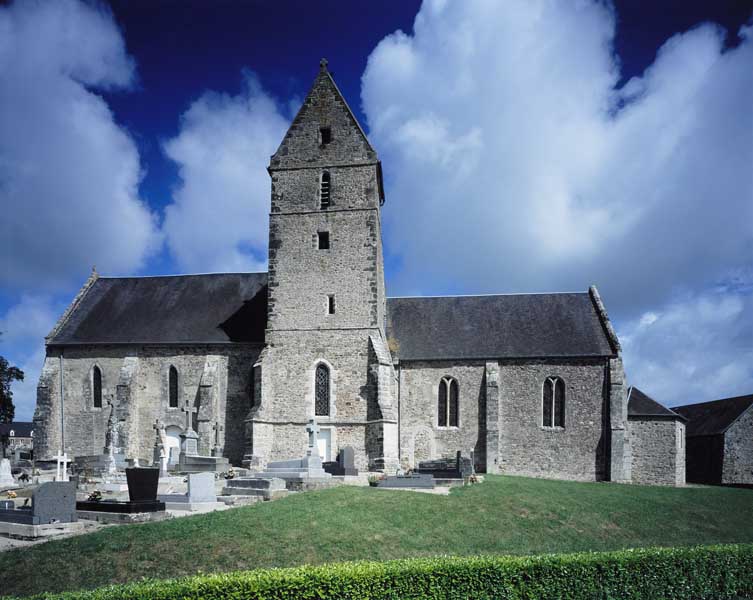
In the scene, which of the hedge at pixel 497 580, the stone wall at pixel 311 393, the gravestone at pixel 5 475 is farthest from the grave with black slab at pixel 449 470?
the gravestone at pixel 5 475

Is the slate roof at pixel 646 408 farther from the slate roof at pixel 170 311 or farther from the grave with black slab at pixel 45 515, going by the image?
the grave with black slab at pixel 45 515

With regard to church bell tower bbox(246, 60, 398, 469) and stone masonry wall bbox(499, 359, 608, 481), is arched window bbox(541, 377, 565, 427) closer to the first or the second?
stone masonry wall bbox(499, 359, 608, 481)

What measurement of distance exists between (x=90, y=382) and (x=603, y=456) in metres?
24.1

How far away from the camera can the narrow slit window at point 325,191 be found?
29.2 m

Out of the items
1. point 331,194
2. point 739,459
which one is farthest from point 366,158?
point 739,459

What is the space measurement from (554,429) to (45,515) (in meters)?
22.4

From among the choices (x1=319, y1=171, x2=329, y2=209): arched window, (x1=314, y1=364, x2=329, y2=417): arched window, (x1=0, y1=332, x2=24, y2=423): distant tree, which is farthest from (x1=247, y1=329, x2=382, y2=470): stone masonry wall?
(x1=0, y1=332, x2=24, y2=423): distant tree

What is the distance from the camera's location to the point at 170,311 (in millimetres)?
32750

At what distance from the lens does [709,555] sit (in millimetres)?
11430

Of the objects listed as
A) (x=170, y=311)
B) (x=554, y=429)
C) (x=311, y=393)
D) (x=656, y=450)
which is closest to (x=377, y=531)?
(x=311, y=393)

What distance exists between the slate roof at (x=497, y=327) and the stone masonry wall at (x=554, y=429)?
87 cm

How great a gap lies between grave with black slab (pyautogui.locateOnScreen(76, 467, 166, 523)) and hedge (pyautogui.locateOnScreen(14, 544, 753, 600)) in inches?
241

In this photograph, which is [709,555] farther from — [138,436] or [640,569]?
[138,436]

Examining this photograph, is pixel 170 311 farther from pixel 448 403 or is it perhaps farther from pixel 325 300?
pixel 448 403
